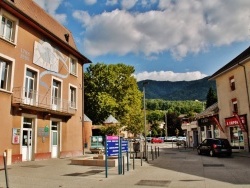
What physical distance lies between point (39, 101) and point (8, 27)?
5.76 m

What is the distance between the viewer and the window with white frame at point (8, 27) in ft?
60.7

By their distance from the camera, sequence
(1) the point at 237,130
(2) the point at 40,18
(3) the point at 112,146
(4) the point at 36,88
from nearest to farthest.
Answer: (3) the point at 112,146 < (4) the point at 36,88 < (2) the point at 40,18 < (1) the point at 237,130

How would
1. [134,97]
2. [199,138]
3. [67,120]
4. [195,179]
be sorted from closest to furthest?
1. [195,179]
2. [67,120]
3. [199,138]
4. [134,97]

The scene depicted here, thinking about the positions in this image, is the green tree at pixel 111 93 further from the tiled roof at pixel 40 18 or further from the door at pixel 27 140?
the door at pixel 27 140

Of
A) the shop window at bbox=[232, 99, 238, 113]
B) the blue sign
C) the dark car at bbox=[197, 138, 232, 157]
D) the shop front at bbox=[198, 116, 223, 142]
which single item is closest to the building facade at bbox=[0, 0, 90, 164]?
the blue sign

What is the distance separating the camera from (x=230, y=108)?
31.8 meters

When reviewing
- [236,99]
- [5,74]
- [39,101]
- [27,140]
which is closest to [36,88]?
[39,101]

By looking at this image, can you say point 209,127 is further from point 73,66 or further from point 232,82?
point 73,66

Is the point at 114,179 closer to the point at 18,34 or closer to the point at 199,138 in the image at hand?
the point at 18,34

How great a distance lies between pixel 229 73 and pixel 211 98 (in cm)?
4738

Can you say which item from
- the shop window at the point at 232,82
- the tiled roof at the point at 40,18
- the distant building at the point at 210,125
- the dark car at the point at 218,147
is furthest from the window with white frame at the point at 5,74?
the distant building at the point at 210,125

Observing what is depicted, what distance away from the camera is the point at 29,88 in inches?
821

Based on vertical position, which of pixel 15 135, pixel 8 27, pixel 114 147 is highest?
pixel 8 27

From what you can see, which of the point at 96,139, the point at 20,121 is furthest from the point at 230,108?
the point at 20,121
